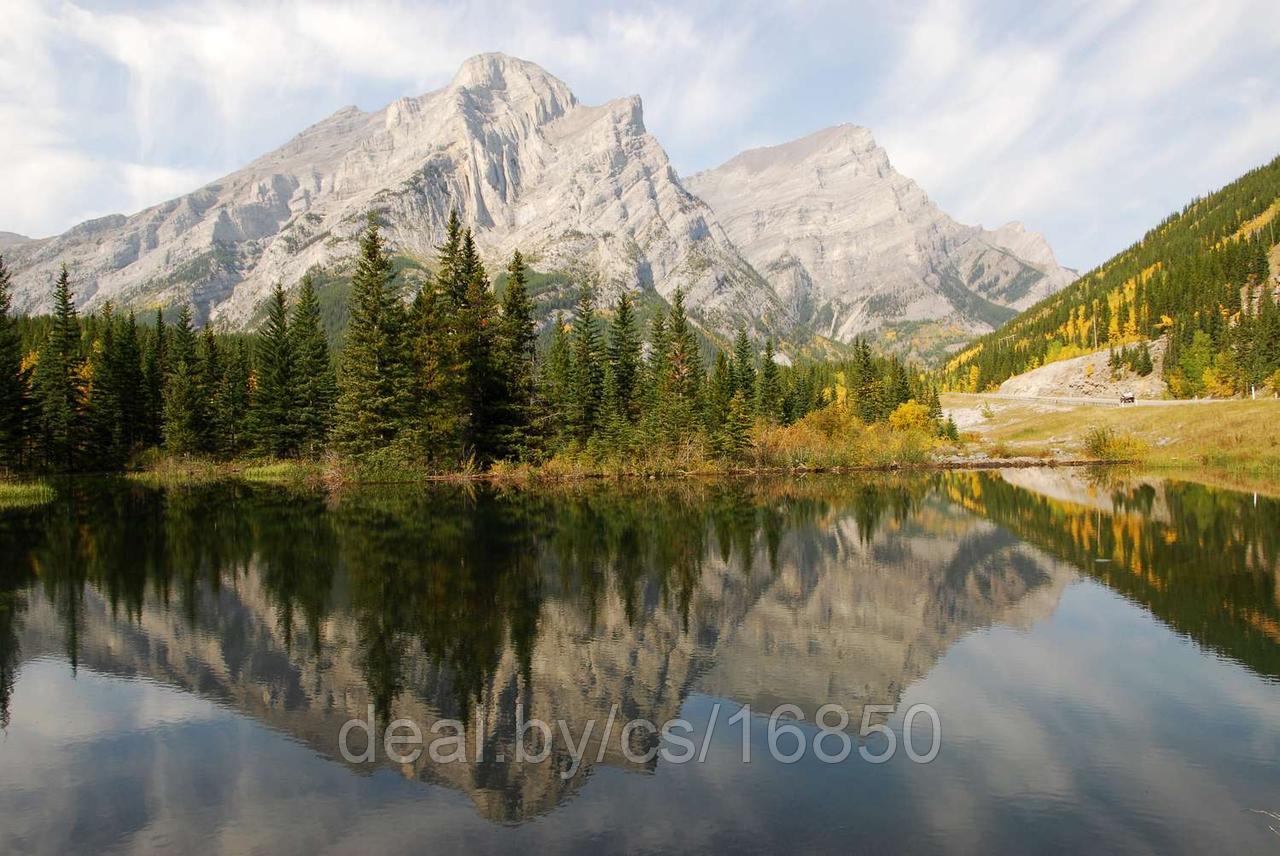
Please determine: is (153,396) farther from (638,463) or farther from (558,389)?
(638,463)

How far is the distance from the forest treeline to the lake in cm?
3257

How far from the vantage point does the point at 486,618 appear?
18.7 meters

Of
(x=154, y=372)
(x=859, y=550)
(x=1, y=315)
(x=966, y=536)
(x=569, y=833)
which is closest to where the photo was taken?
(x=569, y=833)

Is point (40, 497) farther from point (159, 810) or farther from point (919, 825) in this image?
point (919, 825)

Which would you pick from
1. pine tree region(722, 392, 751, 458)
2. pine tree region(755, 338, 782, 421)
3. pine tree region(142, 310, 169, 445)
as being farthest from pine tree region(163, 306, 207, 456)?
pine tree region(755, 338, 782, 421)

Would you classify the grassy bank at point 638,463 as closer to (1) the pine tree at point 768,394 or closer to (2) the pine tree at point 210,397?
(2) the pine tree at point 210,397

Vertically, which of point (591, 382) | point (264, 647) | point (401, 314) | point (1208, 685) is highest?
point (401, 314)

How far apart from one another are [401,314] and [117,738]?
179 feet

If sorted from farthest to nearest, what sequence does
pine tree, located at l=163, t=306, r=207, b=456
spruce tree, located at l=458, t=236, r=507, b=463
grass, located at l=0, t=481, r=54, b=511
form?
pine tree, located at l=163, t=306, r=207, b=456 < spruce tree, located at l=458, t=236, r=507, b=463 < grass, located at l=0, t=481, r=54, b=511

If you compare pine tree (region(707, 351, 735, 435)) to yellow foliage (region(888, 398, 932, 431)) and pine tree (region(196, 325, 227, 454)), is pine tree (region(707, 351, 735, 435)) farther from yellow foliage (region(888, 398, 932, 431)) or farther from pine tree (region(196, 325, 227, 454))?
pine tree (region(196, 325, 227, 454))

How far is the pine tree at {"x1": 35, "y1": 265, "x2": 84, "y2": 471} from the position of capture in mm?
71875

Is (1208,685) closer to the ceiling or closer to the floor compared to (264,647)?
closer to the floor

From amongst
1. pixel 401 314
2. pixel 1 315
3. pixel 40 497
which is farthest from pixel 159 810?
pixel 1 315

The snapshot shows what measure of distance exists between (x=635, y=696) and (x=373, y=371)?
52854mm
